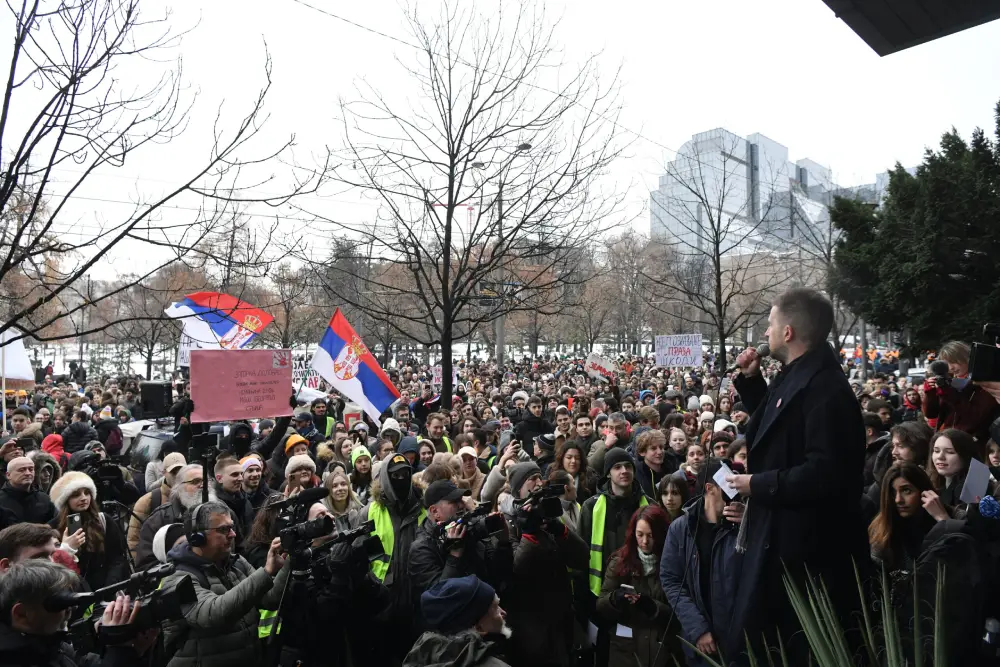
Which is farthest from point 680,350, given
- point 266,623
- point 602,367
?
point 266,623

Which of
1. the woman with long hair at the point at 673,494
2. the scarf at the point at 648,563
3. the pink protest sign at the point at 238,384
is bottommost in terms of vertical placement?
the scarf at the point at 648,563

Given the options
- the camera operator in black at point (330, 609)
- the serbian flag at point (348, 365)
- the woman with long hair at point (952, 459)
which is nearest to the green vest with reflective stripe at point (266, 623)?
the camera operator in black at point (330, 609)

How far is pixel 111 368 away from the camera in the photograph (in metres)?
52.9

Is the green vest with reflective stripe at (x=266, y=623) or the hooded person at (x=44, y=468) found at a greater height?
the hooded person at (x=44, y=468)

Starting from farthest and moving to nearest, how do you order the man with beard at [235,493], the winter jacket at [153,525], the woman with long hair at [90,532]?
the man with beard at [235,493], the winter jacket at [153,525], the woman with long hair at [90,532]

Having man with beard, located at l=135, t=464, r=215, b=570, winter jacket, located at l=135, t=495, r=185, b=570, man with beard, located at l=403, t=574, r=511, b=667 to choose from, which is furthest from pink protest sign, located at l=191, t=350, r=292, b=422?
man with beard, located at l=403, t=574, r=511, b=667

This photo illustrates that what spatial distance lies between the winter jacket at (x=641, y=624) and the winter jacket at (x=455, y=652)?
175 centimetres

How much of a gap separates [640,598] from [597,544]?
886mm

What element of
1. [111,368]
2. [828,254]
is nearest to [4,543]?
[828,254]

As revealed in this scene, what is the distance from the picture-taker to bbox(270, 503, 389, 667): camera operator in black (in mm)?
4285

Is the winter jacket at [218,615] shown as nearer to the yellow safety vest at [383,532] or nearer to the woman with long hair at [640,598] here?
the yellow safety vest at [383,532]

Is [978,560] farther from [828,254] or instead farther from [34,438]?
[828,254]

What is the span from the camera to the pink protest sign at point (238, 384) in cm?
826

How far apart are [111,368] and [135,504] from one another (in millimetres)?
51875
